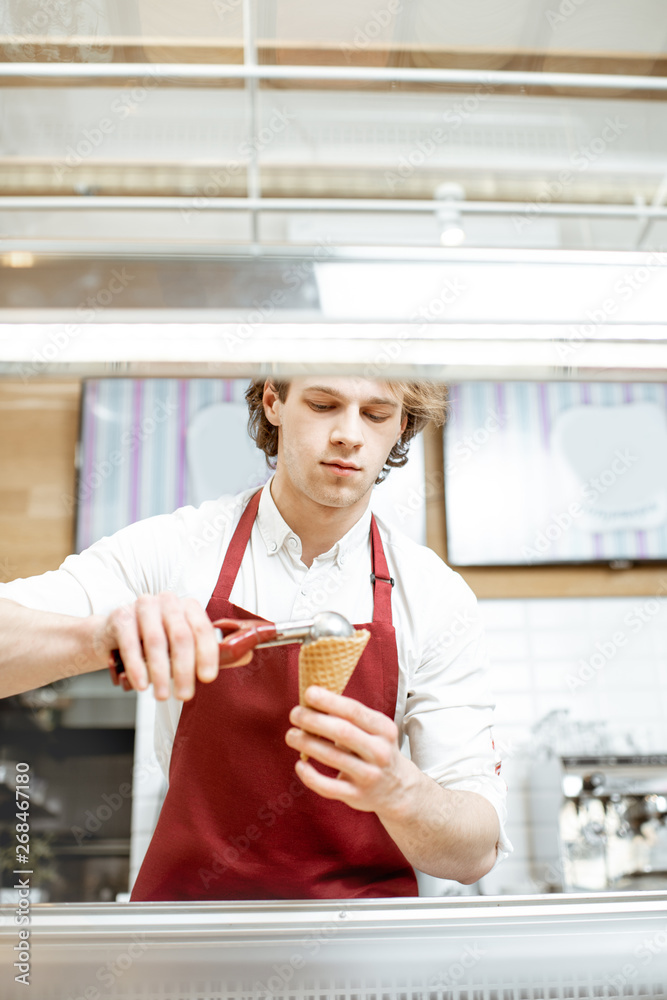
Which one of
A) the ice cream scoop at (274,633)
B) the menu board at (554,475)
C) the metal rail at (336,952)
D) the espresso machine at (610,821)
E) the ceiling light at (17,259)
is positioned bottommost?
the espresso machine at (610,821)

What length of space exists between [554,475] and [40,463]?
1893 millimetres

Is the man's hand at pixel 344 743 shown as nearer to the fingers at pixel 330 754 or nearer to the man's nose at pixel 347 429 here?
the fingers at pixel 330 754

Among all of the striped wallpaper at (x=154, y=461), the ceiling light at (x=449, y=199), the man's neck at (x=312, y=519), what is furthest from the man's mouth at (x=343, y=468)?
the striped wallpaper at (x=154, y=461)

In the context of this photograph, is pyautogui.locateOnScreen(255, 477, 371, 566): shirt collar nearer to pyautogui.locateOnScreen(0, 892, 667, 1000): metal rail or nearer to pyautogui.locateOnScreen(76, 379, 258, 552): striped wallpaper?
pyautogui.locateOnScreen(0, 892, 667, 1000): metal rail

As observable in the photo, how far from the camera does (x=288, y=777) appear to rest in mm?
1120

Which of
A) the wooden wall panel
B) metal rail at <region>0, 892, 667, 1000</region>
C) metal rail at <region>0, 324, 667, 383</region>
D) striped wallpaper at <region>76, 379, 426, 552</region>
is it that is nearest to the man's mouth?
metal rail at <region>0, 324, 667, 383</region>

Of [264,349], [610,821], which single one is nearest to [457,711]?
[264,349]

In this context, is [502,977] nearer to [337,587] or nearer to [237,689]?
[237,689]

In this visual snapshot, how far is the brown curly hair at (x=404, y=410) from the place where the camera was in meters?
1.25

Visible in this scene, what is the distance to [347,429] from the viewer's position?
1.12m

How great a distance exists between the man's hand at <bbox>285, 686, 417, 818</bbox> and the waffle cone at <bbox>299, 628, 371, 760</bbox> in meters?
0.04

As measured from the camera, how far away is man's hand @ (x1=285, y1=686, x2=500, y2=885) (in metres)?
0.68

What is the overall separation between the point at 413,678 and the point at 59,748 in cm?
184

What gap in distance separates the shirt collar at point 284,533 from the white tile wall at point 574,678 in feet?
5.18
